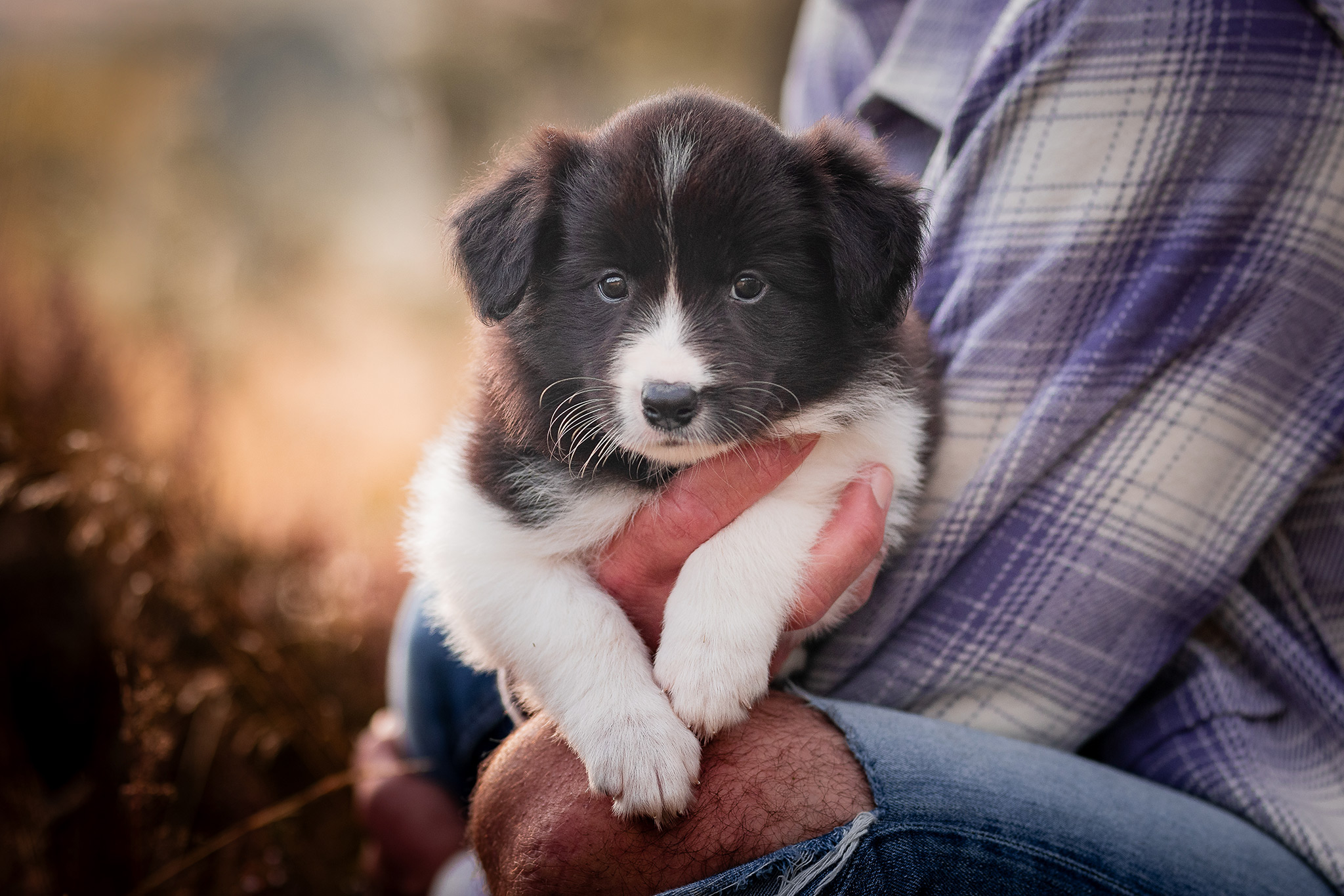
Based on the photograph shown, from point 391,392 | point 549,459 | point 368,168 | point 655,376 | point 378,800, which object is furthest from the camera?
point 368,168

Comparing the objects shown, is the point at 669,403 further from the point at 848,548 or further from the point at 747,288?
the point at 848,548

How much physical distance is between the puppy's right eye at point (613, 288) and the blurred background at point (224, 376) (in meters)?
0.45

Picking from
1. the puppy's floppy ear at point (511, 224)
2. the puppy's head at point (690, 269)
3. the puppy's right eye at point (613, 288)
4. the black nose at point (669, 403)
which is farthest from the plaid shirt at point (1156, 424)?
the puppy's floppy ear at point (511, 224)

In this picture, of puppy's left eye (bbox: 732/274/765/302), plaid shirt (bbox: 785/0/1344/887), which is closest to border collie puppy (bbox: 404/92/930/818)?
puppy's left eye (bbox: 732/274/765/302)

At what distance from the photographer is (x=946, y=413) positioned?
6.29 ft

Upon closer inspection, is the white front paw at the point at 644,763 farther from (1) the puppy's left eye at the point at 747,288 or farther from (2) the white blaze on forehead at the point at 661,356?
(1) the puppy's left eye at the point at 747,288

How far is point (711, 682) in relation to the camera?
59.8 inches

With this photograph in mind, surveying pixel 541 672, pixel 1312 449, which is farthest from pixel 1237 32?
pixel 541 672

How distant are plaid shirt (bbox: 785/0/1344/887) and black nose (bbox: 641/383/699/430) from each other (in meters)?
0.66

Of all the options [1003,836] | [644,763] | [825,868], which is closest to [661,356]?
[644,763]

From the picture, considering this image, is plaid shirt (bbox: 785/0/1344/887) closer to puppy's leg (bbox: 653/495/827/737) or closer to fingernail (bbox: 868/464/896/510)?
fingernail (bbox: 868/464/896/510)

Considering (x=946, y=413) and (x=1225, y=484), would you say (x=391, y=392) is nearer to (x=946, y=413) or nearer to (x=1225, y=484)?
(x=946, y=413)

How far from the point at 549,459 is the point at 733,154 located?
72 centimetres

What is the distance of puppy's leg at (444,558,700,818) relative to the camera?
144 cm
